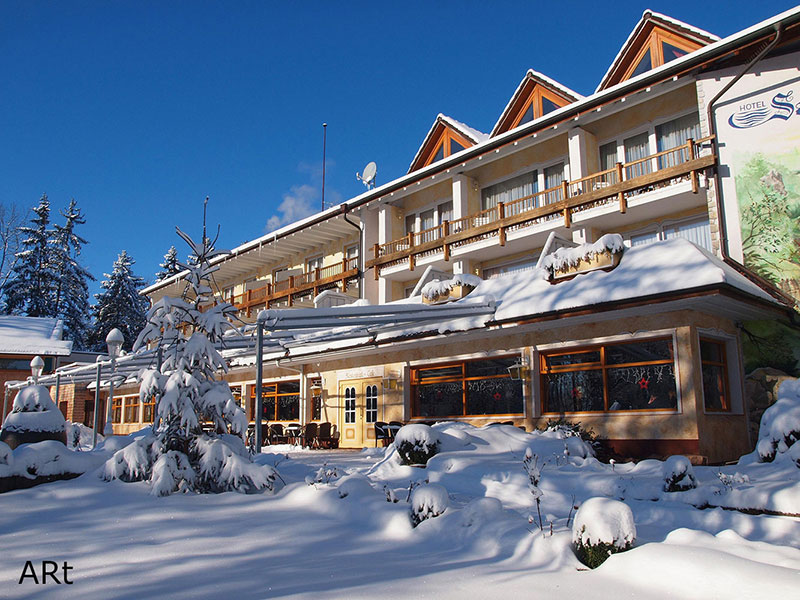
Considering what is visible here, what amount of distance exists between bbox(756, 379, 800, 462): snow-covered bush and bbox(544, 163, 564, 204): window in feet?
34.0

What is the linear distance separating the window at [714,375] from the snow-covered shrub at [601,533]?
8.36 m

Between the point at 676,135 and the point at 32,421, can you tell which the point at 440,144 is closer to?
the point at 676,135

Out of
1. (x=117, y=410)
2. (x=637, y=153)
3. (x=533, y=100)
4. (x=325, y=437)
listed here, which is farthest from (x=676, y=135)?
(x=117, y=410)

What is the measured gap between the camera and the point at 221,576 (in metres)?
4.60

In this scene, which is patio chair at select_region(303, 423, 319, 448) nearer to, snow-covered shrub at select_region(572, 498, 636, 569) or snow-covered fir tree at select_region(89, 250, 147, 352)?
snow-covered shrub at select_region(572, 498, 636, 569)

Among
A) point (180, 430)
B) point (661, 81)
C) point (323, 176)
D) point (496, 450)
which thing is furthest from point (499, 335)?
point (323, 176)

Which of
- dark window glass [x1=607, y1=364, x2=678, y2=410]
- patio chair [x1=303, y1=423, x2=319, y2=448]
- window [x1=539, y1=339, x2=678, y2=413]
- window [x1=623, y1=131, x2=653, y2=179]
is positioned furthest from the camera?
patio chair [x1=303, y1=423, x2=319, y2=448]

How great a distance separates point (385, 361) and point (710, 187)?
9.92 metres

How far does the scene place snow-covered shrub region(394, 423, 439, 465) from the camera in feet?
35.4

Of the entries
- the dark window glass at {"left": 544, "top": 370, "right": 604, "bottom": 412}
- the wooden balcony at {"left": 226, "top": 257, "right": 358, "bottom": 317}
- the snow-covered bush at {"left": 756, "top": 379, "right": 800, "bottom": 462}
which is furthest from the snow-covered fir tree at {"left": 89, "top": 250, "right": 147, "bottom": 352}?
the snow-covered bush at {"left": 756, "top": 379, "right": 800, "bottom": 462}

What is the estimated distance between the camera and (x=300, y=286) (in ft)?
92.7

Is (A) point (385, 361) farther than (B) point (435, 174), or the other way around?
(B) point (435, 174)

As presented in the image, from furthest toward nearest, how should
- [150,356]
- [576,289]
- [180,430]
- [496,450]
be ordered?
1. [150,356]
2. [576,289]
3. [496,450]
4. [180,430]

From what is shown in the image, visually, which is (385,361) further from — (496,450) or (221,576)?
(221,576)
